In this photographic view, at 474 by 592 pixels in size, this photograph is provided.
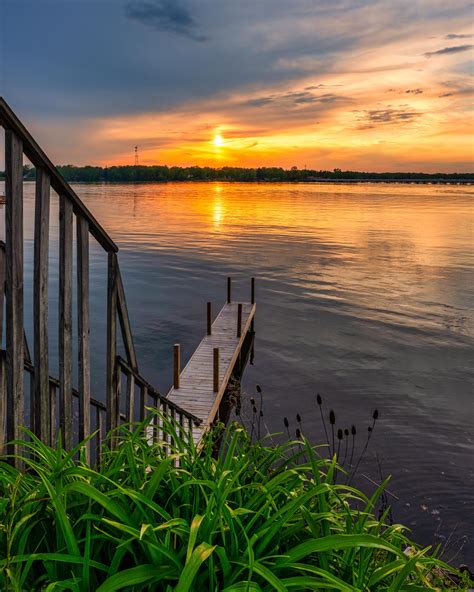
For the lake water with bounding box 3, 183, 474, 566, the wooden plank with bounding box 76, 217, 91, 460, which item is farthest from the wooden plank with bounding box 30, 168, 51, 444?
the lake water with bounding box 3, 183, 474, 566

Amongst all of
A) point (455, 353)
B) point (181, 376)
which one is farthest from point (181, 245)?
point (181, 376)

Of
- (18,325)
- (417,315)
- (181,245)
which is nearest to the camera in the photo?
(18,325)

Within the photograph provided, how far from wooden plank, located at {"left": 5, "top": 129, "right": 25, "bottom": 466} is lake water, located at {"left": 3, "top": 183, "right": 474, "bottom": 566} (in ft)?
29.8

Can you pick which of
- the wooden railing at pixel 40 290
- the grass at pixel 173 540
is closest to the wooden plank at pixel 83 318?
the wooden railing at pixel 40 290

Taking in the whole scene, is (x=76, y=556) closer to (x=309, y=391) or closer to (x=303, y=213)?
(x=309, y=391)

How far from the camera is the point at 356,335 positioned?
81.5ft

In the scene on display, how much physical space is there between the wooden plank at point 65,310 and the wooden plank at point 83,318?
87 millimetres

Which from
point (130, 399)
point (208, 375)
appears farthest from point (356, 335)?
point (130, 399)

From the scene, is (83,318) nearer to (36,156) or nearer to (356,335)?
(36,156)

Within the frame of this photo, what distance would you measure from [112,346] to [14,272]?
1251mm

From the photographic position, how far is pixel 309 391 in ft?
59.3

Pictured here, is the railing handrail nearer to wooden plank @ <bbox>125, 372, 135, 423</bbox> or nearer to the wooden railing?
the wooden railing

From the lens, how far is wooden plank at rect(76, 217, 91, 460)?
3629 millimetres

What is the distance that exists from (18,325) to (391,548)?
234 centimetres
